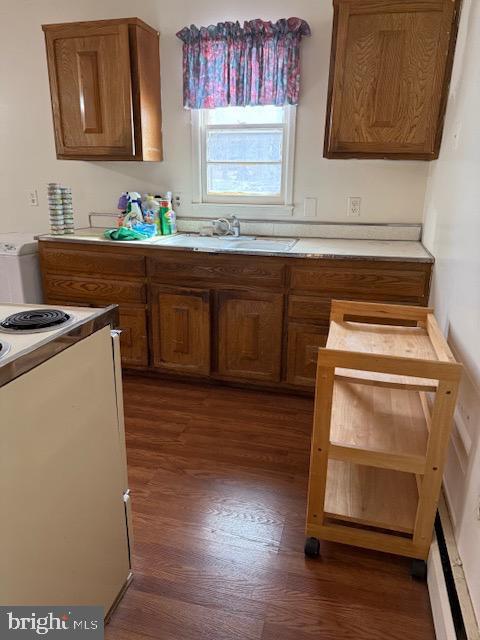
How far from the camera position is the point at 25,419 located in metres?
0.89

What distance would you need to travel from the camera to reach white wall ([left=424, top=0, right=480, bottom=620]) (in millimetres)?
1292

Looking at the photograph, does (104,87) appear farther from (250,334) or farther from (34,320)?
(34,320)

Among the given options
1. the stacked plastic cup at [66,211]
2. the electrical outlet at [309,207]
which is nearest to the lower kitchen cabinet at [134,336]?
the stacked plastic cup at [66,211]

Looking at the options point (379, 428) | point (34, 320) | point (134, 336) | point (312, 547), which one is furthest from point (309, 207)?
point (34, 320)

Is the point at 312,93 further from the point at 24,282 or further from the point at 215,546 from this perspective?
the point at 215,546

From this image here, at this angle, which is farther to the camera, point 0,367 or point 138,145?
point 138,145

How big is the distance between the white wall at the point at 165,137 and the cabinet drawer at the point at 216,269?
0.68 meters

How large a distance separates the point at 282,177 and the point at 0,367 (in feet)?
→ 8.01

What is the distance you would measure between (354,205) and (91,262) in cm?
170

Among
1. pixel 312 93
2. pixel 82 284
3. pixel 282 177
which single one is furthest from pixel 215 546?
pixel 312 93

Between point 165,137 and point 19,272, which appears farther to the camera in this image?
point 165,137

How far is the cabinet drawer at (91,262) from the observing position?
2668mm

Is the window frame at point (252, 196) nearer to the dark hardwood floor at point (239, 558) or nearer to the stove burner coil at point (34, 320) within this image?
the dark hardwood floor at point (239, 558)

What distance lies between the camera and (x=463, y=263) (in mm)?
1614
